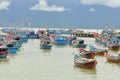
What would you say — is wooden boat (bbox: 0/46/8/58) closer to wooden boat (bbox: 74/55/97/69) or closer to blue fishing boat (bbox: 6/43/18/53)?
blue fishing boat (bbox: 6/43/18/53)

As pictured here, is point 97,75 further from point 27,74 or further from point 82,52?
point 82,52

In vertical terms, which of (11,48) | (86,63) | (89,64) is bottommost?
(89,64)

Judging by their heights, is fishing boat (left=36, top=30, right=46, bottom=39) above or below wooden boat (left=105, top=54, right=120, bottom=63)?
above

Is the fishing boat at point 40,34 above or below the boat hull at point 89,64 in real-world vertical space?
above

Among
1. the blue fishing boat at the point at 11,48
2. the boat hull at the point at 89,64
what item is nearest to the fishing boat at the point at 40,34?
the blue fishing boat at the point at 11,48

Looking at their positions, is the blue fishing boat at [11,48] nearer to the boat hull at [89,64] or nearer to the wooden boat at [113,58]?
the wooden boat at [113,58]

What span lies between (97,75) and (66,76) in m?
3.56

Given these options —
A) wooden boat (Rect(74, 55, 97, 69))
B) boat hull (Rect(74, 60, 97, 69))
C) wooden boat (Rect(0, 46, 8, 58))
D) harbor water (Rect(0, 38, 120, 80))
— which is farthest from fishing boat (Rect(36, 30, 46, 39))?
boat hull (Rect(74, 60, 97, 69))

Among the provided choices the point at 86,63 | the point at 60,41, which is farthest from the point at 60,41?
→ the point at 86,63

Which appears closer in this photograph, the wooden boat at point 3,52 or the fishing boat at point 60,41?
the wooden boat at point 3,52

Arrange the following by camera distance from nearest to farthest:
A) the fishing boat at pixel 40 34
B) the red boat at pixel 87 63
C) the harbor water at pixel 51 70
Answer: the harbor water at pixel 51 70, the red boat at pixel 87 63, the fishing boat at pixel 40 34

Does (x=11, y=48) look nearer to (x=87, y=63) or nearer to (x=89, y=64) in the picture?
(x=87, y=63)

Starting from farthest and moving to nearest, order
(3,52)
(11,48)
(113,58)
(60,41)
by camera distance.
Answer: (60,41) < (11,48) < (3,52) < (113,58)

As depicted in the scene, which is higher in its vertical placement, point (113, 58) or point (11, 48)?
point (11, 48)
